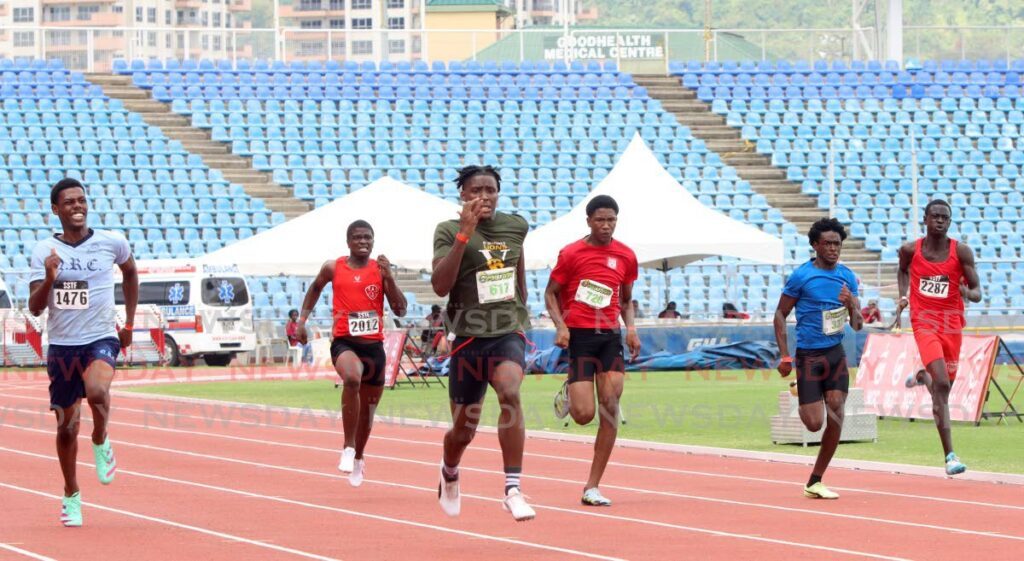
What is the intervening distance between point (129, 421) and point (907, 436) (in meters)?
8.37

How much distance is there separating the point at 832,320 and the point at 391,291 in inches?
121

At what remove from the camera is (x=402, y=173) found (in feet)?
126

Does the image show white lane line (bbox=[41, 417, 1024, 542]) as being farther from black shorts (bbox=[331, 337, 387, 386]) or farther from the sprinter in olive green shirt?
the sprinter in olive green shirt

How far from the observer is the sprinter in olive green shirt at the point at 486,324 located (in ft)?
29.1

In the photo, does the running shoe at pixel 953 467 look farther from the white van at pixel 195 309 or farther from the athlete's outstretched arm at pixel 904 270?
the white van at pixel 195 309

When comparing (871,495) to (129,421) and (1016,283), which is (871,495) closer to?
(129,421)

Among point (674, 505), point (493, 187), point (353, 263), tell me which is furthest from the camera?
point (353, 263)

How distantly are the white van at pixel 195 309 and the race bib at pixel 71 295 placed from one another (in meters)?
22.7

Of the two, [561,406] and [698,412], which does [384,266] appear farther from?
[698,412]

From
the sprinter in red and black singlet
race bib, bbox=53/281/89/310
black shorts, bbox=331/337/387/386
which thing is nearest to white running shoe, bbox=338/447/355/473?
the sprinter in red and black singlet

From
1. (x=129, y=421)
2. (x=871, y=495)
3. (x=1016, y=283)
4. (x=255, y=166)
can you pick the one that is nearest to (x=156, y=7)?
(x=255, y=166)

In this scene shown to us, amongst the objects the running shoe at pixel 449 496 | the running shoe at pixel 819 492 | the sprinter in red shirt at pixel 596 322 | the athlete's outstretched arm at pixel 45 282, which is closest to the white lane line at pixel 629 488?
the running shoe at pixel 819 492

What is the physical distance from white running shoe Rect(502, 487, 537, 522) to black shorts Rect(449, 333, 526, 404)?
1.83ft

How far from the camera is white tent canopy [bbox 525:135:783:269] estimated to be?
2620 cm
